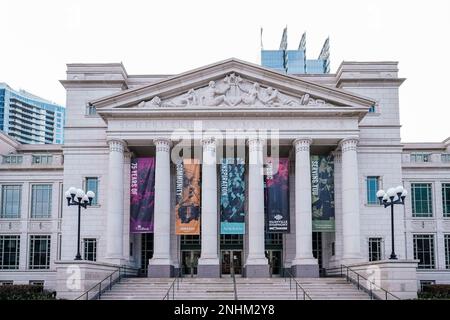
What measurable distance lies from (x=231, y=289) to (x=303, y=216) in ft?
28.8

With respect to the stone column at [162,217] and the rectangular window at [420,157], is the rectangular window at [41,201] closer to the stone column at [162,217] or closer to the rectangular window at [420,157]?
the stone column at [162,217]

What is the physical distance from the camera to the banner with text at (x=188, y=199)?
43.0 metres

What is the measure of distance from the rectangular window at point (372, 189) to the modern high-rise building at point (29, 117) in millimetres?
128622

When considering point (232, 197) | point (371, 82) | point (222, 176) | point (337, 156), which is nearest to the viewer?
point (232, 197)

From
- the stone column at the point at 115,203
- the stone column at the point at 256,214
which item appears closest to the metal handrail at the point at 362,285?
the stone column at the point at 256,214

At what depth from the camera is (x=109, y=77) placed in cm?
5006

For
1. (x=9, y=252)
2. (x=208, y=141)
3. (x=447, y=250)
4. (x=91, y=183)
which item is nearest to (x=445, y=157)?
(x=447, y=250)

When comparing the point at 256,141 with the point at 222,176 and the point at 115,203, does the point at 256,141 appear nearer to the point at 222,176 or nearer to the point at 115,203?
the point at 222,176

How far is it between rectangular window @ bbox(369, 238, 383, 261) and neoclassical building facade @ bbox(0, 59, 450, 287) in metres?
0.11

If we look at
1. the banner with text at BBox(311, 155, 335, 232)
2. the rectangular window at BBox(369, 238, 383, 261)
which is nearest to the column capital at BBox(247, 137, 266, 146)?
the banner with text at BBox(311, 155, 335, 232)

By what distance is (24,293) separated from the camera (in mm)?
39000

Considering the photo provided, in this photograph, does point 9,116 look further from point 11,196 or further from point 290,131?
point 290,131
